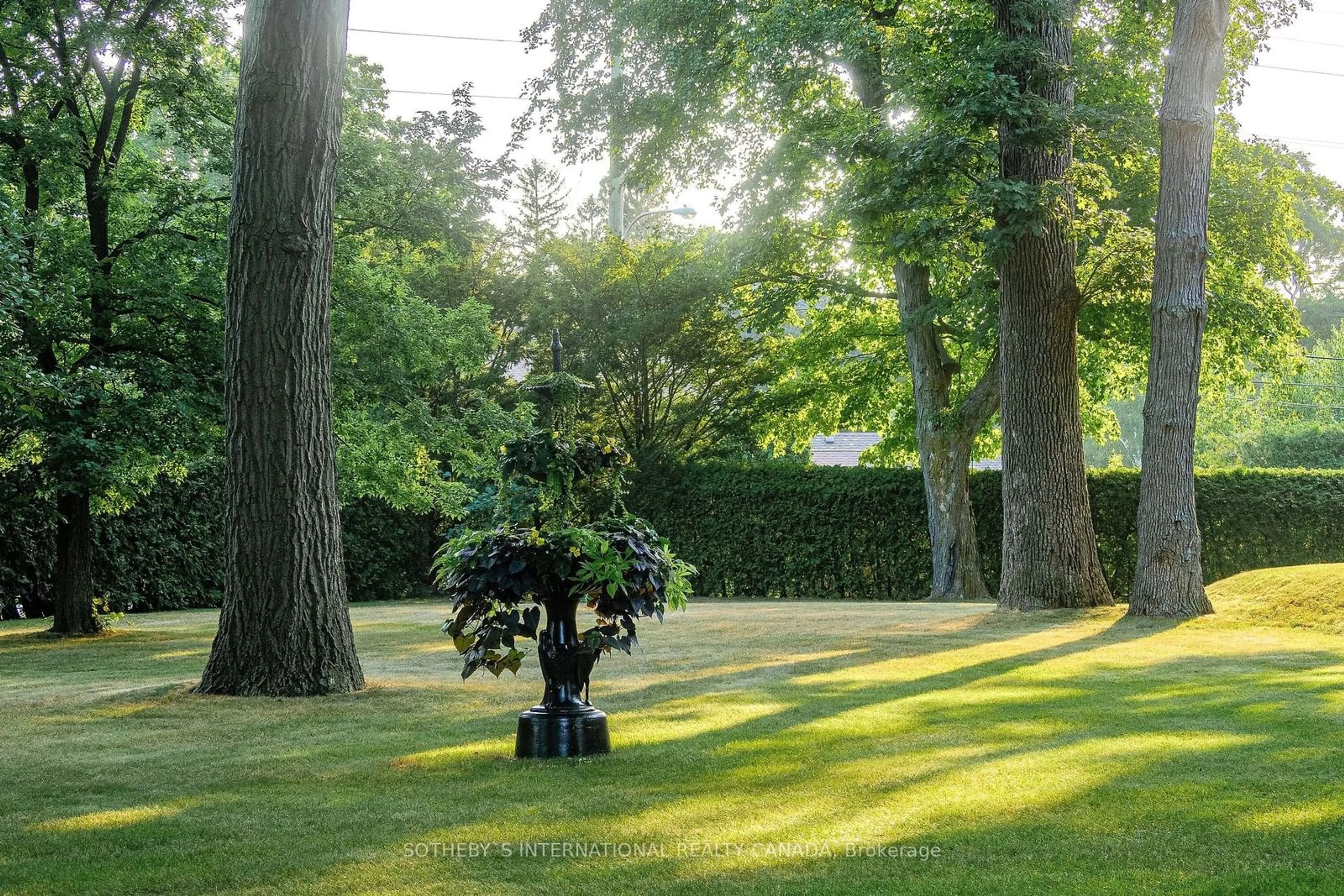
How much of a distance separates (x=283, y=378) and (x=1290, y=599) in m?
10.4

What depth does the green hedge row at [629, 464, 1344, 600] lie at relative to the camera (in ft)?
70.6

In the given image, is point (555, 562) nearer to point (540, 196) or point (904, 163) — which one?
point (904, 163)

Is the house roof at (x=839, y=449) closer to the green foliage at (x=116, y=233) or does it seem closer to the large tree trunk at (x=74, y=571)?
the large tree trunk at (x=74, y=571)

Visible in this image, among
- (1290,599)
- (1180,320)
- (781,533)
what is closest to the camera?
(1290,599)

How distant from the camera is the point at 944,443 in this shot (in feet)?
68.8

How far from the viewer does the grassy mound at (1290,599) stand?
12.2m

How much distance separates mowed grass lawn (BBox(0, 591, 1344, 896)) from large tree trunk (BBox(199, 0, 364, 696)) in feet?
1.69

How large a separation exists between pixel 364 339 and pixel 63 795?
10095 mm

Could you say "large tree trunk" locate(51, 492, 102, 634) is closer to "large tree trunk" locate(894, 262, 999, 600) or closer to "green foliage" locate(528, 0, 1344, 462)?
"green foliage" locate(528, 0, 1344, 462)

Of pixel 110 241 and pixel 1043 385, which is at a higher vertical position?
pixel 110 241

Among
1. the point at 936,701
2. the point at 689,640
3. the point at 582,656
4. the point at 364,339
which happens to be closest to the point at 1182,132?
the point at 689,640

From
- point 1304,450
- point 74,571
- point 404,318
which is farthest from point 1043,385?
point 1304,450

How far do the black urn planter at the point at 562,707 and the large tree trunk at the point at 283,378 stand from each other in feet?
10.2

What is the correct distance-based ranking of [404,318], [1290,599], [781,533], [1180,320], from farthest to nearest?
[781,533], [404,318], [1180,320], [1290,599]
